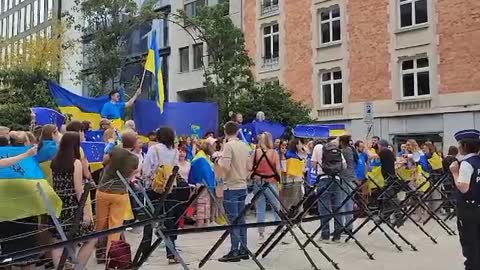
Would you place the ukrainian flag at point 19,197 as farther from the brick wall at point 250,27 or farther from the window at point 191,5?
the window at point 191,5

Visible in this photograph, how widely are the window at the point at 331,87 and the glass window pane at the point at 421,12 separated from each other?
4805 mm

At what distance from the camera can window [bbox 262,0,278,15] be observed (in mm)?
35562

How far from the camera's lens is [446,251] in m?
10.3

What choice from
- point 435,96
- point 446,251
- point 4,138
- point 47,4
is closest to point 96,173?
point 4,138

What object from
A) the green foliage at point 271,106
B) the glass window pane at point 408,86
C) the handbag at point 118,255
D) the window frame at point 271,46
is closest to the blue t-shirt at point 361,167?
the handbag at point 118,255

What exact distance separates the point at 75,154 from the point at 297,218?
120 inches

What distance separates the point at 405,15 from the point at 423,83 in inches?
136

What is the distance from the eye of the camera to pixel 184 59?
42094 millimetres

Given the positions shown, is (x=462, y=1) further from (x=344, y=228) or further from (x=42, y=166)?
(x=42, y=166)

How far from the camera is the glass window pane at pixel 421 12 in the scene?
94.2 ft

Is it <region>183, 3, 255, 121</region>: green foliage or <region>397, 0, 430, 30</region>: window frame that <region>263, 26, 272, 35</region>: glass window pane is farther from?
<region>183, 3, 255, 121</region>: green foliage

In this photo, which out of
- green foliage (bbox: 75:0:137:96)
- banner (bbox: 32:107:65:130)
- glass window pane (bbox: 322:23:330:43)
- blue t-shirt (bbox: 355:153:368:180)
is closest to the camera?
banner (bbox: 32:107:65:130)

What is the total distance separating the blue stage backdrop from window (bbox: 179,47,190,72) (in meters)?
25.7

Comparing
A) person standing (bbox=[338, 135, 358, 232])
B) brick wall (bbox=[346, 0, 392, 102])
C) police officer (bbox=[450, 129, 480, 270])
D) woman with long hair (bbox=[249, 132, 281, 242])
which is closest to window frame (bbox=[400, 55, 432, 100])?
brick wall (bbox=[346, 0, 392, 102])
